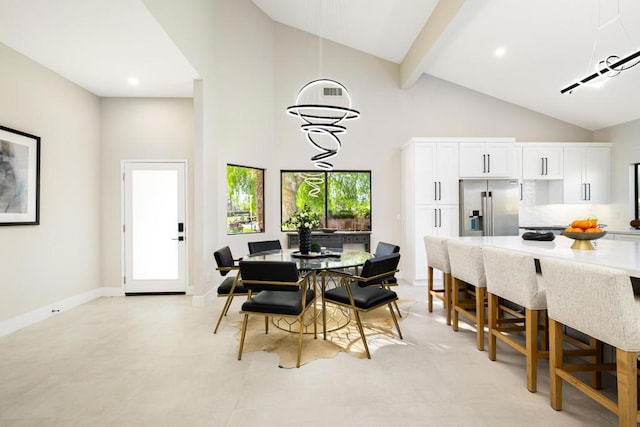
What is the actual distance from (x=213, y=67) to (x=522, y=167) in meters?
5.38

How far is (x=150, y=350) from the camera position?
9.92 feet

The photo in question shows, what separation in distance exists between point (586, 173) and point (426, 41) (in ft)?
12.3

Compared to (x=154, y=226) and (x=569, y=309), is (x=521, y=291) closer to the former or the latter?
(x=569, y=309)

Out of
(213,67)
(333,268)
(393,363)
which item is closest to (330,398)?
(393,363)

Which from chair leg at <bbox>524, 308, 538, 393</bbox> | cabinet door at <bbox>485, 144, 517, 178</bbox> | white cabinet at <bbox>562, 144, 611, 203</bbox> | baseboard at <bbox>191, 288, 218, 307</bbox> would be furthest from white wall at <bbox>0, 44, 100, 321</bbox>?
white cabinet at <bbox>562, 144, 611, 203</bbox>

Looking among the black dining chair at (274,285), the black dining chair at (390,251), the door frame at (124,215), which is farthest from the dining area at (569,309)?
the door frame at (124,215)

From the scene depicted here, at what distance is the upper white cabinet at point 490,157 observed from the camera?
5.46 metres

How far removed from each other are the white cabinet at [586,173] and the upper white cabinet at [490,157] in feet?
4.05

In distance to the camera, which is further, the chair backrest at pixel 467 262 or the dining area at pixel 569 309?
the chair backrest at pixel 467 262

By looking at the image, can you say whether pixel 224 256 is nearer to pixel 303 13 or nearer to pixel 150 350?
pixel 150 350

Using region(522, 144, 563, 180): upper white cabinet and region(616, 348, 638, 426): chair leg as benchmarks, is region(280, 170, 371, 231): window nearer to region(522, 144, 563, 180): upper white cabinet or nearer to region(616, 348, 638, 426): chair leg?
region(522, 144, 563, 180): upper white cabinet

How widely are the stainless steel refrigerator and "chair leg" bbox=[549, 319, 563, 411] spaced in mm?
3464

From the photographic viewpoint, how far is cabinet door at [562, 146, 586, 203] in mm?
5793

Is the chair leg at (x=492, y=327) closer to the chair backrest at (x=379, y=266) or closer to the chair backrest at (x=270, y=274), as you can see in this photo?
the chair backrest at (x=379, y=266)
